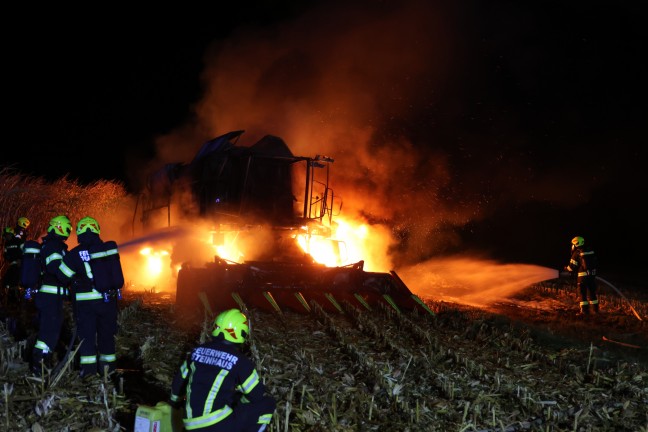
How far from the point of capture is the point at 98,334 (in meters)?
6.69

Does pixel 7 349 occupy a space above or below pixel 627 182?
below

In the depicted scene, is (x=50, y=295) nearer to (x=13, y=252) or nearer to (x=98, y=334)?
(x=98, y=334)

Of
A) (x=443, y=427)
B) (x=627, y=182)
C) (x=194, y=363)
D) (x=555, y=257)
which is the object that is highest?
(x=627, y=182)

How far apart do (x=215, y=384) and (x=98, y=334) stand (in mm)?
3250

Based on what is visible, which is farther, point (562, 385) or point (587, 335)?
point (587, 335)

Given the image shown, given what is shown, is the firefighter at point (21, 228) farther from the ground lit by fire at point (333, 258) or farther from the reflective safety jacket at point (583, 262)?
the reflective safety jacket at point (583, 262)

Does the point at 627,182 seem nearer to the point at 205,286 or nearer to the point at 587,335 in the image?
the point at 587,335

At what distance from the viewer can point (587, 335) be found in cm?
1060

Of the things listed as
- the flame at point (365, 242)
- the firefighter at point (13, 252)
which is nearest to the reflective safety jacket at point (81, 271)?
the firefighter at point (13, 252)

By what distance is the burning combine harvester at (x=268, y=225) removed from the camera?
40.5ft

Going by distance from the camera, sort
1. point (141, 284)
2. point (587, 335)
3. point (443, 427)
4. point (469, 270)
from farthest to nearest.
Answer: point (469, 270)
point (141, 284)
point (587, 335)
point (443, 427)

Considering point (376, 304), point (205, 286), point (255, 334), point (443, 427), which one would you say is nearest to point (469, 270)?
point (376, 304)

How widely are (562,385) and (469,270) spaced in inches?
660

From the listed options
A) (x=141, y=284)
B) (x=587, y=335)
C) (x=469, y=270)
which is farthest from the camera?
(x=469, y=270)
